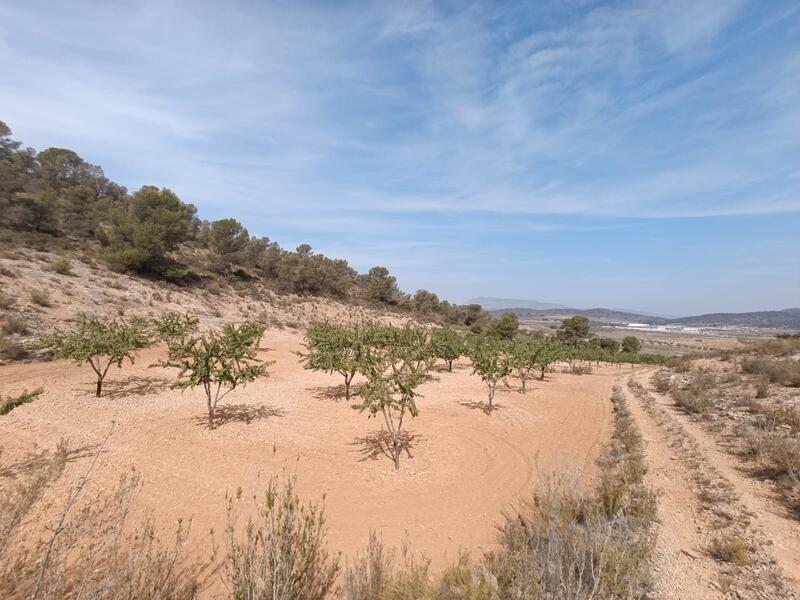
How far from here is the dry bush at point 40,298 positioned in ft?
74.4

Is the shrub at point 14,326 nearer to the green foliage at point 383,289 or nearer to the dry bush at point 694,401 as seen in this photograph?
the dry bush at point 694,401

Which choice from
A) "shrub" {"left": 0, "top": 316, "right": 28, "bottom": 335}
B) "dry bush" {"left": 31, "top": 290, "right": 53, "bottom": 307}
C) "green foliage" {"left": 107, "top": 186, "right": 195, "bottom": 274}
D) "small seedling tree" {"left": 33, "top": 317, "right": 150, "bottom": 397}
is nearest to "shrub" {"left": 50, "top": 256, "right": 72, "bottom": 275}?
"green foliage" {"left": 107, "top": 186, "right": 195, "bottom": 274}

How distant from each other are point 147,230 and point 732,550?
41773 mm

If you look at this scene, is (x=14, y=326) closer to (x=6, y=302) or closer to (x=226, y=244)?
(x=6, y=302)

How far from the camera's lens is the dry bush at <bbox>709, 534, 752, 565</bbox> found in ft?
21.8

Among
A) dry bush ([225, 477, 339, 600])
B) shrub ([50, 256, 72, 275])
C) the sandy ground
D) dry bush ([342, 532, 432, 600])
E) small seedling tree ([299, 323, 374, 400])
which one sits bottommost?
the sandy ground

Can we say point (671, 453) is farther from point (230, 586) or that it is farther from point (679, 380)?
point (679, 380)

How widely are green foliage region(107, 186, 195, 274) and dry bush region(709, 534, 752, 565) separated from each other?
40.4m

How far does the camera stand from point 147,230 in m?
34.5

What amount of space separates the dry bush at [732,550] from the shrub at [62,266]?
3810 centimetres

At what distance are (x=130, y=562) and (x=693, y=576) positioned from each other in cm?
859

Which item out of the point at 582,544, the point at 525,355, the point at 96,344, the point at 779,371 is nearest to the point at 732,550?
the point at 582,544

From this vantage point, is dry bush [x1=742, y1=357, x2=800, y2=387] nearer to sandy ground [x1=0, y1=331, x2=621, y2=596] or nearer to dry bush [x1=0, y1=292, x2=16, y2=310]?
sandy ground [x1=0, y1=331, x2=621, y2=596]

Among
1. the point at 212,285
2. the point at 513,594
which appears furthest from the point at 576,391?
the point at 212,285
